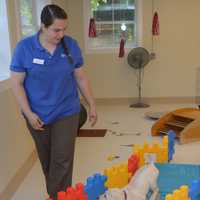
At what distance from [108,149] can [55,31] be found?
1.93m

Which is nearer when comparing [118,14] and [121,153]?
[121,153]

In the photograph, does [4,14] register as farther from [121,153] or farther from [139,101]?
[139,101]

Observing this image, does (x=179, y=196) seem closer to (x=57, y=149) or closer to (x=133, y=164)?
(x=133, y=164)

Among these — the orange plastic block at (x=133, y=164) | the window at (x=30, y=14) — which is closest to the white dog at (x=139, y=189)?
the orange plastic block at (x=133, y=164)

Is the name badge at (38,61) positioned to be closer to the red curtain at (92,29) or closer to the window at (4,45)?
the window at (4,45)

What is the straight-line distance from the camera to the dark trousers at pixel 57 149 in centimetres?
201

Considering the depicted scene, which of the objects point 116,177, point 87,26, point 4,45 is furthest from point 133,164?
point 87,26

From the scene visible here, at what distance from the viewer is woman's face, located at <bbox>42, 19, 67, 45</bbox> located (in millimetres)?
1828

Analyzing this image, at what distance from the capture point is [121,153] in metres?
3.38

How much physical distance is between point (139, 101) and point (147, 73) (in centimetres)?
49

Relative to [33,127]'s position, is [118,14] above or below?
above

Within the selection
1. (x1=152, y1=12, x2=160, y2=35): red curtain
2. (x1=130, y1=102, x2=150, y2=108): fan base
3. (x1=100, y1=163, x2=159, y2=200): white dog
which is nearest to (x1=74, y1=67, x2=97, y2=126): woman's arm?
(x1=100, y1=163, x2=159, y2=200): white dog

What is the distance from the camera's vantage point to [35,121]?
1905mm

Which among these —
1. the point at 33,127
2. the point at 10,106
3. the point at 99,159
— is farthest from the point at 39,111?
the point at 99,159
